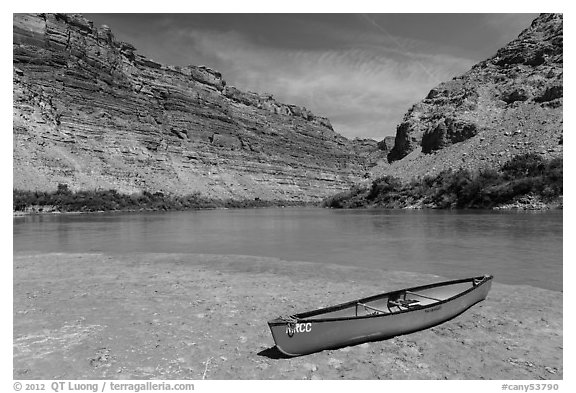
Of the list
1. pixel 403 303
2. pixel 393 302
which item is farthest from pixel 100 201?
pixel 403 303

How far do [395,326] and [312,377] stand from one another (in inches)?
94.5

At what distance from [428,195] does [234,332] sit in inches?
2663

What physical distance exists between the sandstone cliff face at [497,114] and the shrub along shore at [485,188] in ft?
16.4

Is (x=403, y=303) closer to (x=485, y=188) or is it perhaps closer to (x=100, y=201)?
(x=485, y=188)

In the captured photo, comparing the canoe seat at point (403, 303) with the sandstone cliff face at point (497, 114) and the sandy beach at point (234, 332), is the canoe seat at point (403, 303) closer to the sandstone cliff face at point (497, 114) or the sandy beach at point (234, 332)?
the sandy beach at point (234, 332)

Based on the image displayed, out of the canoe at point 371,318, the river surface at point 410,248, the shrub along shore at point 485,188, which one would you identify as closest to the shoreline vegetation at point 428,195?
the shrub along shore at point 485,188

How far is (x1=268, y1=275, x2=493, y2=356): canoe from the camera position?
6.88 m

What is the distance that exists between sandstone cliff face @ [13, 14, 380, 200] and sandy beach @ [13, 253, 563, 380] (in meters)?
69.0

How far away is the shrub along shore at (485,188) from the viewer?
A: 53.2m

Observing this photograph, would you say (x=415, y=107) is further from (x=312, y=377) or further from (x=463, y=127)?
(x=312, y=377)

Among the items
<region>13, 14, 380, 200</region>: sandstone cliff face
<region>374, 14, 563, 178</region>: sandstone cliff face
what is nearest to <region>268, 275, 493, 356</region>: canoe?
<region>374, 14, 563, 178</region>: sandstone cliff face

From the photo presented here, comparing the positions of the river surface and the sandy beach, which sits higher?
the river surface

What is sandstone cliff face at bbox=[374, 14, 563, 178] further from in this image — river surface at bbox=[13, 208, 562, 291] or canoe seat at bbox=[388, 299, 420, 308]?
canoe seat at bbox=[388, 299, 420, 308]

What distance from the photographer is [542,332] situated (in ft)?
27.4
